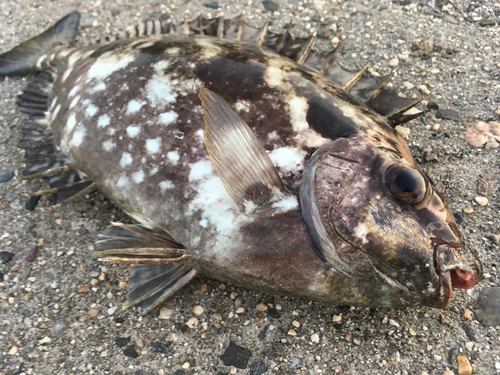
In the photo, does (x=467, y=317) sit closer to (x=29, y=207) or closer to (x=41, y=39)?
(x=29, y=207)

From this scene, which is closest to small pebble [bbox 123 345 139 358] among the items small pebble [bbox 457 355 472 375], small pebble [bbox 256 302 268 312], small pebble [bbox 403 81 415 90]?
small pebble [bbox 256 302 268 312]

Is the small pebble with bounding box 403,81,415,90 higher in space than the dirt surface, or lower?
higher

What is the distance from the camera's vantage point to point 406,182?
7.09 feet

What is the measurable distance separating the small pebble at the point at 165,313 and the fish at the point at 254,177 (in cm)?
12

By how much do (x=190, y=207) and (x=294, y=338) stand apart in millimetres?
1018

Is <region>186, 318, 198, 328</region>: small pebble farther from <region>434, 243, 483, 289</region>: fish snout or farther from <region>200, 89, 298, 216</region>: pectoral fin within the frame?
<region>434, 243, 483, 289</region>: fish snout

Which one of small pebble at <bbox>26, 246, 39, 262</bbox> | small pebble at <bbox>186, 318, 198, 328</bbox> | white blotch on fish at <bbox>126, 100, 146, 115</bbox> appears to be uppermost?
white blotch on fish at <bbox>126, 100, 146, 115</bbox>

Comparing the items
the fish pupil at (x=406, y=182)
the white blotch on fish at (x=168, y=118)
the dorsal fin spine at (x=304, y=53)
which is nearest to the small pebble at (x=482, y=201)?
the fish pupil at (x=406, y=182)

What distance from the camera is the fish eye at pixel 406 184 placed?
7.09 ft

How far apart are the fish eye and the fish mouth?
0.27 m

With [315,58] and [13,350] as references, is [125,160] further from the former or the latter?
[315,58]

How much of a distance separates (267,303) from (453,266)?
1.14 m

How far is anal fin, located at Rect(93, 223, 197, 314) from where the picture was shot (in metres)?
2.64

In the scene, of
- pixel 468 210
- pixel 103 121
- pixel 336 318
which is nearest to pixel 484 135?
pixel 468 210
